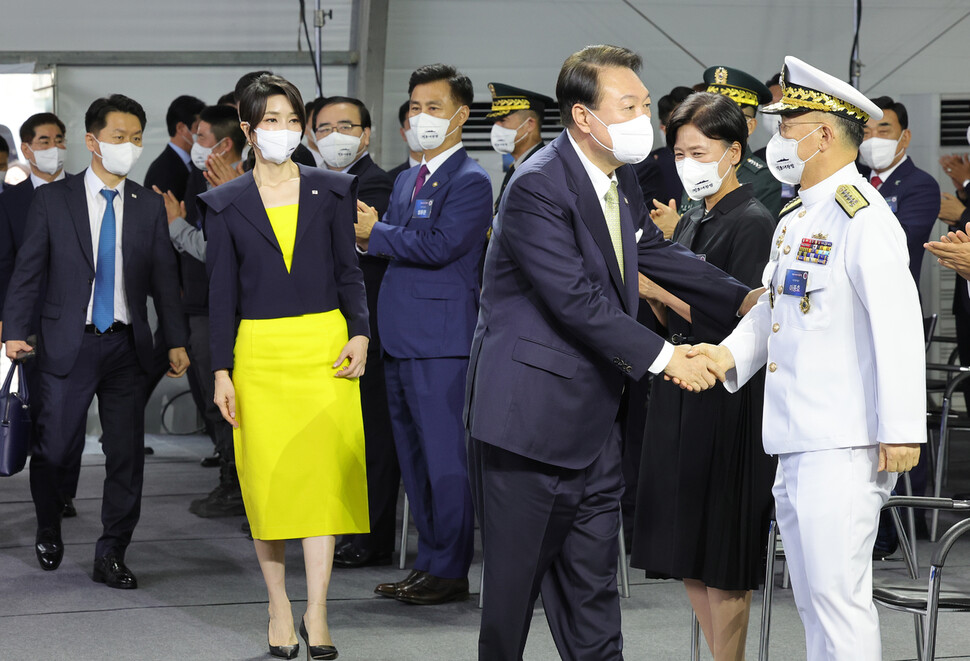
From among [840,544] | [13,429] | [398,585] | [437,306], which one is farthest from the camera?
[13,429]

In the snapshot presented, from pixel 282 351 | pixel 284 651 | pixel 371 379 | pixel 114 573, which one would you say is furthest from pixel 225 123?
pixel 284 651

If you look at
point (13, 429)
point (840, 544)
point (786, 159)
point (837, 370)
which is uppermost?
point (786, 159)

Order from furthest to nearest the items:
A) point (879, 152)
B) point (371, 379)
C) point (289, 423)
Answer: point (879, 152) → point (371, 379) → point (289, 423)

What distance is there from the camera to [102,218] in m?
4.47

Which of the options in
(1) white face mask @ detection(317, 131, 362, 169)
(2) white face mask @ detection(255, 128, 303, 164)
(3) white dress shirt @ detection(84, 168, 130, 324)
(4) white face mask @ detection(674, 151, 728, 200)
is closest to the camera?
(4) white face mask @ detection(674, 151, 728, 200)

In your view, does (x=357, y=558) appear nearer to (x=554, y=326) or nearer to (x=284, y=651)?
(x=284, y=651)

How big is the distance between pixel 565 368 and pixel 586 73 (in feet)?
2.21

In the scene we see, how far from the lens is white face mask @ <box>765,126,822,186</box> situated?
2582 millimetres

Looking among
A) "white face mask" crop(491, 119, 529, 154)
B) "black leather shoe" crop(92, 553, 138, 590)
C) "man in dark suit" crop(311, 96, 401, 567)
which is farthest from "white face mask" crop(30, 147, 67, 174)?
"black leather shoe" crop(92, 553, 138, 590)

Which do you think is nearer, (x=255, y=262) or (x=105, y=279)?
(x=255, y=262)

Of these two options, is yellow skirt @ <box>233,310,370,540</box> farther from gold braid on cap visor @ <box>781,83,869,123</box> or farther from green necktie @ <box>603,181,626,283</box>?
gold braid on cap visor @ <box>781,83,869,123</box>

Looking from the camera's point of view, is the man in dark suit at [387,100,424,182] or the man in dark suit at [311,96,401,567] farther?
the man in dark suit at [311,96,401,567]

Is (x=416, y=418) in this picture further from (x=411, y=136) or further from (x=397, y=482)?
(x=411, y=136)

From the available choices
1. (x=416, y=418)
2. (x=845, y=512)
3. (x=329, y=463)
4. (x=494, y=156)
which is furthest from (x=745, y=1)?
(x=845, y=512)
